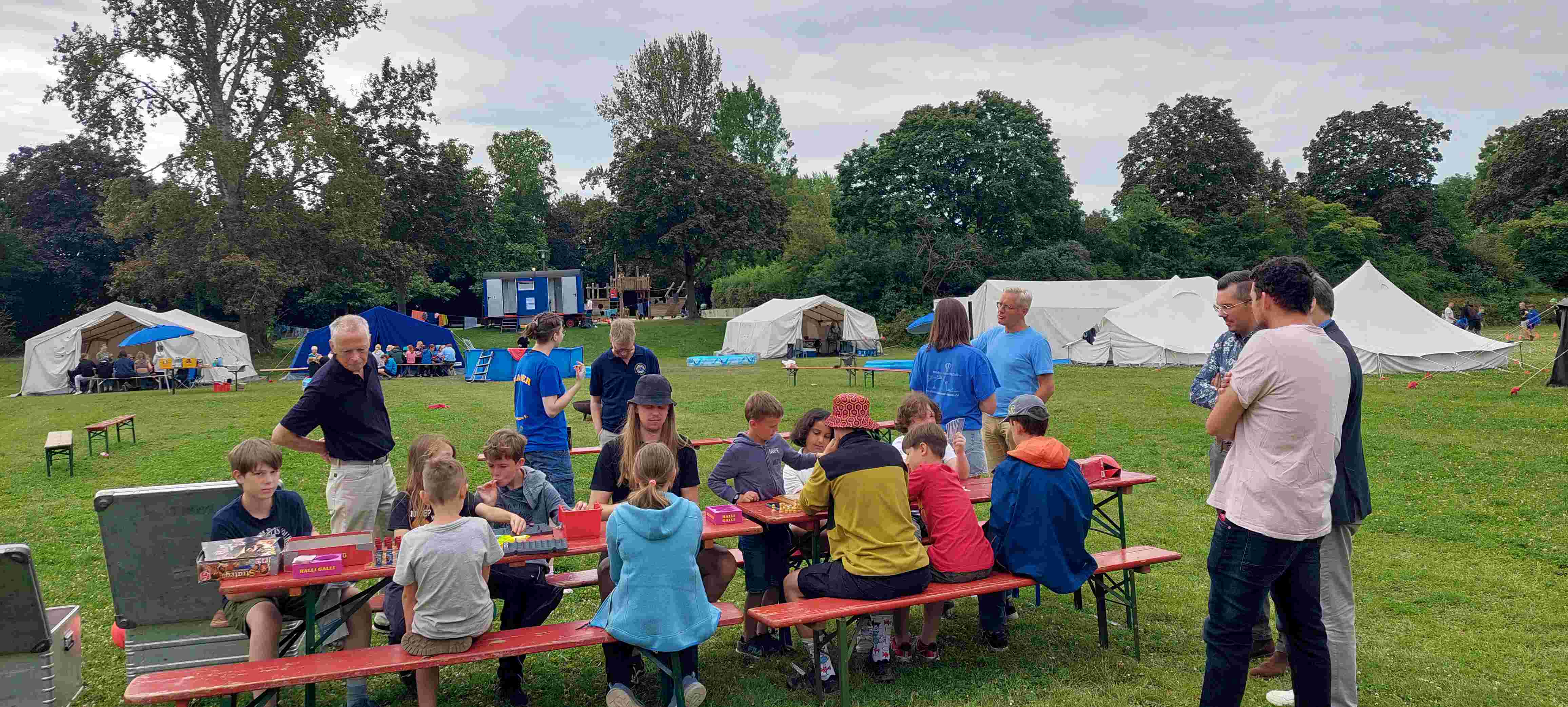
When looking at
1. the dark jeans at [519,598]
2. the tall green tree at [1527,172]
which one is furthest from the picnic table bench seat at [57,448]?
the tall green tree at [1527,172]

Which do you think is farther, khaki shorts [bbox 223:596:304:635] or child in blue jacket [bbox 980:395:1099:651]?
child in blue jacket [bbox 980:395:1099:651]

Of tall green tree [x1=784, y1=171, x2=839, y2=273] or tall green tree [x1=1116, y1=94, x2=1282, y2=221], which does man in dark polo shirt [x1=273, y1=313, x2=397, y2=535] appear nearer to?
tall green tree [x1=784, y1=171, x2=839, y2=273]

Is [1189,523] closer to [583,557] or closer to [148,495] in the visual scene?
[583,557]

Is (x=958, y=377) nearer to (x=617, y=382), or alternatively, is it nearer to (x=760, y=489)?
(x=760, y=489)

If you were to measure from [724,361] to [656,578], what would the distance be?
26.6 metres

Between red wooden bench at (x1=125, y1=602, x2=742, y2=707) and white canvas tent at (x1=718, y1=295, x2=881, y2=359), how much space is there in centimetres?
2809

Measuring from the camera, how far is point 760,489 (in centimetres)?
507

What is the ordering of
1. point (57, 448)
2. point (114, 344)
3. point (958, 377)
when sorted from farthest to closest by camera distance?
point (114, 344)
point (57, 448)
point (958, 377)

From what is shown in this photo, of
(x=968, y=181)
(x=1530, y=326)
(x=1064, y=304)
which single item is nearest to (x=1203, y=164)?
(x=968, y=181)

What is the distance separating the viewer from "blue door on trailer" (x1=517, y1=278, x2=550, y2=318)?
149 feet

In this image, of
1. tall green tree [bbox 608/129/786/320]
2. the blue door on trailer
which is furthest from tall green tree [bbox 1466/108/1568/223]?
the blue door on trailer

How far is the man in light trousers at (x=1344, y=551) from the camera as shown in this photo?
11.5ft

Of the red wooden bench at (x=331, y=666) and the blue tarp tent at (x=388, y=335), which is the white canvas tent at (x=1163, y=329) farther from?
the red wooden bench at (x=331, y=666)

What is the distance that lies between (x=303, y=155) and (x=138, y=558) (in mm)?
30132
